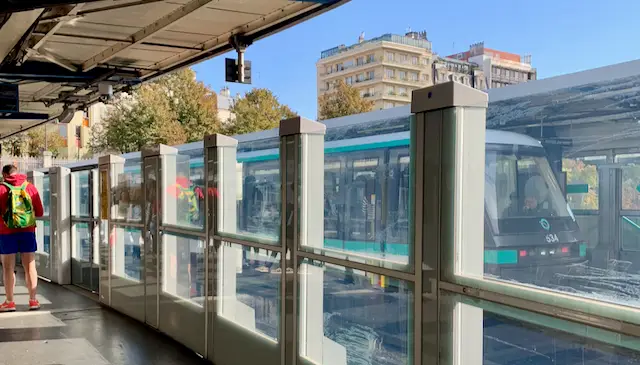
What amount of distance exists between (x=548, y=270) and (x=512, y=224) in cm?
39

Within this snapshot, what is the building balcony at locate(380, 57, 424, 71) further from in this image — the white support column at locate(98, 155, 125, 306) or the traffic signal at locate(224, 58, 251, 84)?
the white support column at locate(98, 155, 125, 306)

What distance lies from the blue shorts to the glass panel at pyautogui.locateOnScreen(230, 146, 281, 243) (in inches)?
158

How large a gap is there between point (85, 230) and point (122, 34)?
386 cm

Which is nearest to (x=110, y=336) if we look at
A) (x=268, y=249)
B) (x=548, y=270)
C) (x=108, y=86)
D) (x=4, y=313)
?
(x=4, y=313)

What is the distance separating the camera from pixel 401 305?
3346 mm

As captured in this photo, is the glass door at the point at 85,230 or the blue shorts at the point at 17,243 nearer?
the blue shorts at the point at 17,243

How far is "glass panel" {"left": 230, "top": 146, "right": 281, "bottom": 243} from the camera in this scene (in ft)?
15.8

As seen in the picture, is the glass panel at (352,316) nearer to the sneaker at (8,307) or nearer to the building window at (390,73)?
the sneaker at (8,307)

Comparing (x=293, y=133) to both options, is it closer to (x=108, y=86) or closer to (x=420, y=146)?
(x=420, y=146)

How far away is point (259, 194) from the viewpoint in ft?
17.0

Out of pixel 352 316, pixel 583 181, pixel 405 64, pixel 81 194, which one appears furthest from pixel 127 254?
pixel 405 64

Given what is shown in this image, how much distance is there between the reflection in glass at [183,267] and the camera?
6.05 meters

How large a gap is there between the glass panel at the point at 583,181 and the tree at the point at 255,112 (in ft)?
105

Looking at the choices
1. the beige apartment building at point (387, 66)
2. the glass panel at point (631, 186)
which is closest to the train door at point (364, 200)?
the glass panel at point (631, 186)
